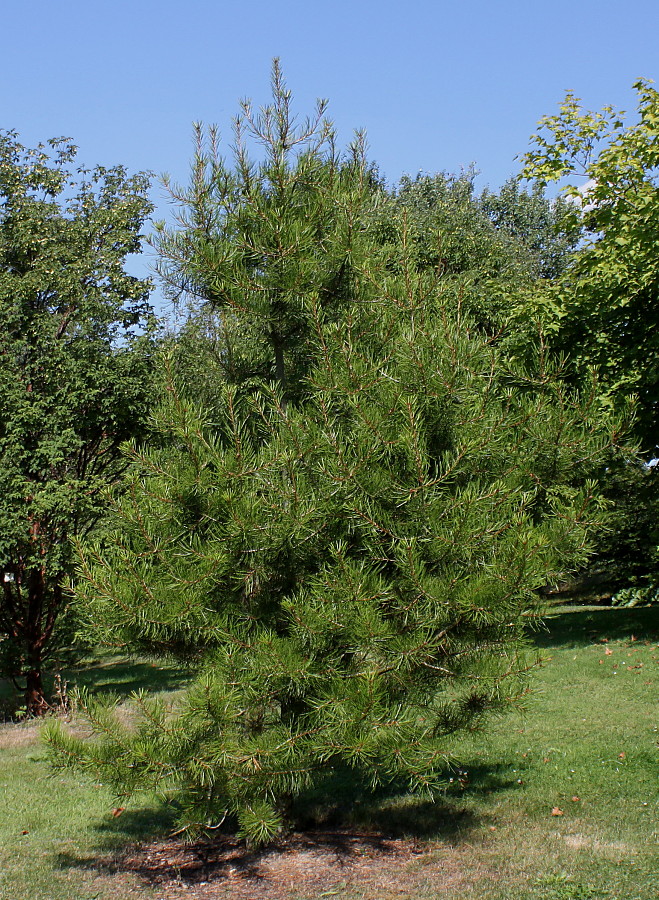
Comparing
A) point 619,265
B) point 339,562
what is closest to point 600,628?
point 619,265

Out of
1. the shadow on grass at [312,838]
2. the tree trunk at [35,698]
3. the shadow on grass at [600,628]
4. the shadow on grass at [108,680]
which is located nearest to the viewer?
the shadow on grass at [312,838]

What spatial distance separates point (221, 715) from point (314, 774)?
953 mm

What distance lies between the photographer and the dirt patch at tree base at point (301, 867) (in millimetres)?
5367

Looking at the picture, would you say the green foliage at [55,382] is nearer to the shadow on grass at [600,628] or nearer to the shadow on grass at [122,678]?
the shadow on grass at [122,678]

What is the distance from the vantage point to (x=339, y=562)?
488 centimetres

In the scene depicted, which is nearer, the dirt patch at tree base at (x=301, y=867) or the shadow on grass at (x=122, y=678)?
the dirt patch at tree base at (x=301, y=867)

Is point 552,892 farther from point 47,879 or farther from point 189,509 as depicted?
point 47,879

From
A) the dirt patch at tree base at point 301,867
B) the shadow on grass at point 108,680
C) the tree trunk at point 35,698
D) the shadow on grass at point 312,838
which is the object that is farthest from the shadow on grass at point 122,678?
the dirt patch at tree base at point 301,867

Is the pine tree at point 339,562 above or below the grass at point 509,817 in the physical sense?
above

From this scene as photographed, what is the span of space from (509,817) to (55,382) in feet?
28.0

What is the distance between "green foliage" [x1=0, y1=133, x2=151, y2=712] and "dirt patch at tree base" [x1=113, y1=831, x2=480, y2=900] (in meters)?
5.23

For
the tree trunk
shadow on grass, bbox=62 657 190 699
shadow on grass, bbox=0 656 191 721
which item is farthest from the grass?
shadow on grass, bbox=62 657 190 699

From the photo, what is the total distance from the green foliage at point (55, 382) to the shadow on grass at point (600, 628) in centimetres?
724

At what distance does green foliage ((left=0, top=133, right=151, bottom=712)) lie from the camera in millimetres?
11398
